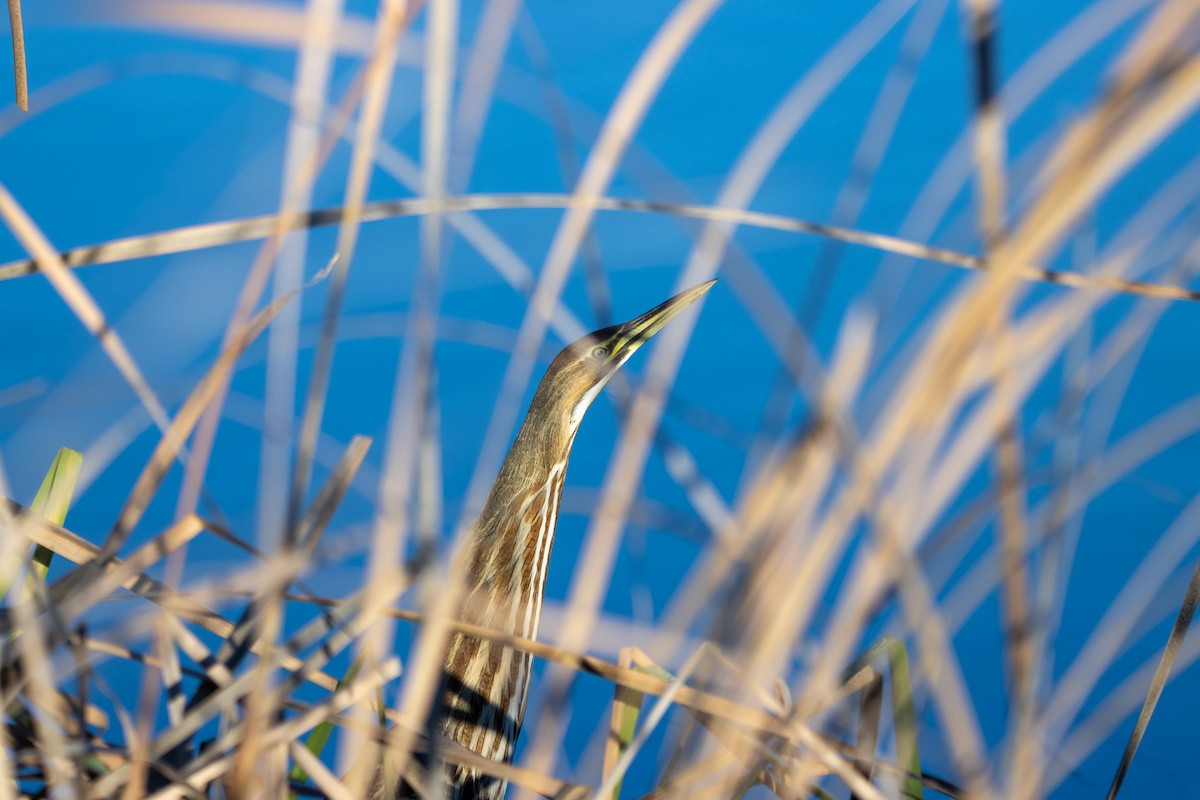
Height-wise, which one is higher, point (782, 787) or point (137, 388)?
point (137, 388)

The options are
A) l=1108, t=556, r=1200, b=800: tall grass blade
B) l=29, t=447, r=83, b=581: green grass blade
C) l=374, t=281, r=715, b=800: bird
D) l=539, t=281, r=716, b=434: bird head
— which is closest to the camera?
l=1108, t=556, r=1200, b=800: tall grass blade

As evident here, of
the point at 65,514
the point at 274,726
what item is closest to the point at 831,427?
the point at 274,726

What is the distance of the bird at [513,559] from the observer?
1096mm

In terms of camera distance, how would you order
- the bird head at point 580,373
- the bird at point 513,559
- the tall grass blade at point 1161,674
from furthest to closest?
1. the bird head at point 580,373
2. the bird at point 513,559
3. the tall grass blade at point 1161,674

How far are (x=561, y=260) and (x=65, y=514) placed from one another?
55 centimetres

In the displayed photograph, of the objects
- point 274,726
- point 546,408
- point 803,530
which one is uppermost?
point 546,408

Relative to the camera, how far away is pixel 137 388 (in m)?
0.57

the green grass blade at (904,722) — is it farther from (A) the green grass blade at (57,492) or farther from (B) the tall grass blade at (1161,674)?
(A) the green grass blade at (57,492)

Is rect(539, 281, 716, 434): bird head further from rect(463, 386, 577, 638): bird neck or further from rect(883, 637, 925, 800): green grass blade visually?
rect(883, 637, 925, 800): green grass blade

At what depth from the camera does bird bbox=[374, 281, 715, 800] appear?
3.59 feet

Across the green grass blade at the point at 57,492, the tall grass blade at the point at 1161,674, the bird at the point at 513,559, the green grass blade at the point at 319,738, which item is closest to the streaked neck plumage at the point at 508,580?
the bird at the point at 513,559

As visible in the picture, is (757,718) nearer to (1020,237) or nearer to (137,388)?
(1020,237)

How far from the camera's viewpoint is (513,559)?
1.18 meters

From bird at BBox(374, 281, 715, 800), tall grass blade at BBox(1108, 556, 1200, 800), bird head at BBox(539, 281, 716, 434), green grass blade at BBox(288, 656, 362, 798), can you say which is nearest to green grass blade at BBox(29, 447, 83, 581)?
green grass blade at BBox(288, 656, 362, 798)
